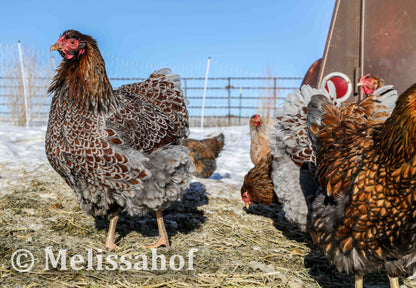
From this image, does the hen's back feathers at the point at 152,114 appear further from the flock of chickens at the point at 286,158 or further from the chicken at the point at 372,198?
the chicken at the point at 372,198

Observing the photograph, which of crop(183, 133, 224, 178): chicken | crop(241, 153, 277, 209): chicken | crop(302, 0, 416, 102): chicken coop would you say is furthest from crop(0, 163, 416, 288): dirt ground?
crop(302, 0, 416, 102): chicken coop

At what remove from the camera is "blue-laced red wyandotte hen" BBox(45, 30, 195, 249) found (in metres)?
2.56

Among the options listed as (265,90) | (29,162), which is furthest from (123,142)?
(265,90)

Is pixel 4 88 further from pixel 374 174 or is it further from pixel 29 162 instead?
pixel 374 174

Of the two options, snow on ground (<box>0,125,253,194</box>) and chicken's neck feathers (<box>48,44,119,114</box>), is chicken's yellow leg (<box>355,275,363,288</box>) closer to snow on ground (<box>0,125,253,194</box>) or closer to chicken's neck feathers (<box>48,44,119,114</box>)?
chicken's neck feathers (<box>48,44,119,114</box>)

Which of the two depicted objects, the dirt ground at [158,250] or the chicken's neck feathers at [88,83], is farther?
the chicken's neck feathers at [88,83]

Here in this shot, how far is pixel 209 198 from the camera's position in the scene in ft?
14.6

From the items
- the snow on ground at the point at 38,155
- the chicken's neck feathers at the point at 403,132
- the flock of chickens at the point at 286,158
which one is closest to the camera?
the chicken's neck feathers at the point at 403,132

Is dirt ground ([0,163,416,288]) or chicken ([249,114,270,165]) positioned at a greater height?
chicken ([249,114,270,165])

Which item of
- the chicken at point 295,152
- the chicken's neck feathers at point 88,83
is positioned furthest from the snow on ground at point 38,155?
the chicken's neck feathers at point 88,83

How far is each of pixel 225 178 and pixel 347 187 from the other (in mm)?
4183

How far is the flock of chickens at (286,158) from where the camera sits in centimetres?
174

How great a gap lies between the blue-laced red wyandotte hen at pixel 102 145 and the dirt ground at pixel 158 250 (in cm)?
33

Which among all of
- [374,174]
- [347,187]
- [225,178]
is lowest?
[225,178]
